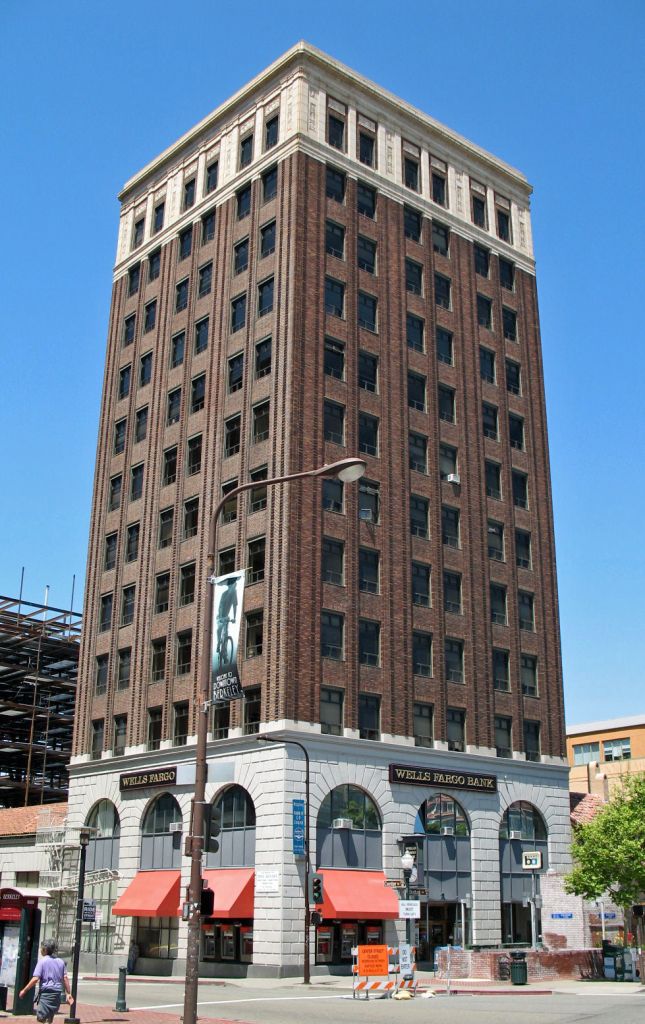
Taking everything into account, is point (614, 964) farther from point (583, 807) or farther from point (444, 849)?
point (583, 807)

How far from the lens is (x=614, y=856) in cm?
4631

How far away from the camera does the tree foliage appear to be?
46.4 m

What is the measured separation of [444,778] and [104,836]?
59.1 ft

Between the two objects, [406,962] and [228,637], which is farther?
[406,962]

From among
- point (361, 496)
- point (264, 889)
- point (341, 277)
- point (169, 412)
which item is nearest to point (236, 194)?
point (341, 277)

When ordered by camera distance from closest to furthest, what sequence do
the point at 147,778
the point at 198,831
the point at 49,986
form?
the point at 198,831, the point at 49,986, the point at 147,778

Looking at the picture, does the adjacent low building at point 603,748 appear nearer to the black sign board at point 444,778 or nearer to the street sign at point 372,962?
the black sign board at point 444,778

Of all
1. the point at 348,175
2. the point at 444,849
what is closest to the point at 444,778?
the point at 444,849

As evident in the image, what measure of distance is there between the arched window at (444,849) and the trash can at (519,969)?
34.8 feet

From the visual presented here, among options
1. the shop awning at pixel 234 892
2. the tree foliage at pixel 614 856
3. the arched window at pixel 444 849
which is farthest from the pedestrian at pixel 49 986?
the tree foliage at pixel 614 856

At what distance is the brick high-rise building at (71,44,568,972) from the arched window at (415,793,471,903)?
0.14 metres

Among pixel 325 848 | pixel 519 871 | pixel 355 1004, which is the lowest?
pixel 355 1004

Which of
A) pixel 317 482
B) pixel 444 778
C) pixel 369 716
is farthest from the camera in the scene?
pixel 444 778

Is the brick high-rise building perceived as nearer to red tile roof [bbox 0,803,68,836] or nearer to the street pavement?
the street pavement
